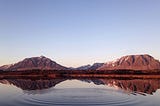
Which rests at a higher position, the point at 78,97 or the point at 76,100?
the point at 78,97

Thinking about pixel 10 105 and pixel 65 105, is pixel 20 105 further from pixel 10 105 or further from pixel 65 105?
pixel 65 105

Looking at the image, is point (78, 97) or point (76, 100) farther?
point (78, 97)

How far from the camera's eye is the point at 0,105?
32.4 meters

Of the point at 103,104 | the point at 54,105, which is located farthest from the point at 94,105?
the point at 54,105

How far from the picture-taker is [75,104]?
34.0 m

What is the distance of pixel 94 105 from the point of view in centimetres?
3369

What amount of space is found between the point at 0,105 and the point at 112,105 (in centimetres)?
1278

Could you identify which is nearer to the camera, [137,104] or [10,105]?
[10,105]

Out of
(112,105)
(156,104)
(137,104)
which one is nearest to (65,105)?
(112,105)

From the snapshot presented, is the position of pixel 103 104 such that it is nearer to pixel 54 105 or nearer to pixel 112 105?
pixel 112 105

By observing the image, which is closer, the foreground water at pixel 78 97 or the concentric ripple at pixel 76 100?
Result: the concentric ripple at pixel 76 100

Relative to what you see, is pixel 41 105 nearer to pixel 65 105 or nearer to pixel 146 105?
pixel 65 105

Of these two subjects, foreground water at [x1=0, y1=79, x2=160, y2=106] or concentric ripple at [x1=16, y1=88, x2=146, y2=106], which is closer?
concentric ripple at [x1=16, y1=88, x2=146, y2=106]

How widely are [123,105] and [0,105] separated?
14.1 m
